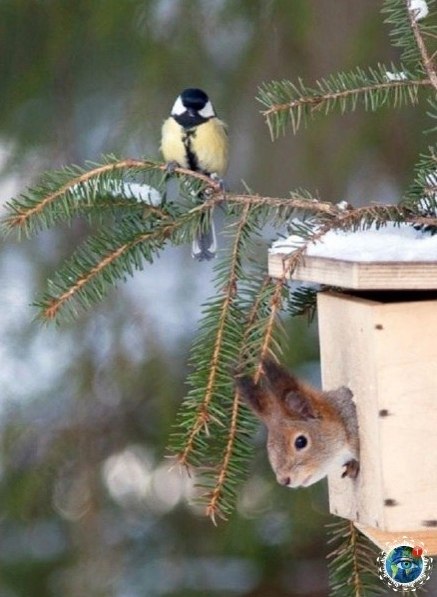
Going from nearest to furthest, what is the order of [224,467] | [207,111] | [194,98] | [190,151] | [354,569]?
[224,467], [354,569], [194,98], [207,111], [190,151]

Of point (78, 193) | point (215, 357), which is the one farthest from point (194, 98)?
point (215, 357)

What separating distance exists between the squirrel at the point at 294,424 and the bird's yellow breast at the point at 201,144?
3.15ft

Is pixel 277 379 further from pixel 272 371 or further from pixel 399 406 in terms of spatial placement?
pixel 399 406

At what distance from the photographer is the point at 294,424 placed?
1349 mm

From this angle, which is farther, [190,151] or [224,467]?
[190,151]

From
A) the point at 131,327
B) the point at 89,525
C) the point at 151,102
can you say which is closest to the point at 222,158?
the point at 151,102

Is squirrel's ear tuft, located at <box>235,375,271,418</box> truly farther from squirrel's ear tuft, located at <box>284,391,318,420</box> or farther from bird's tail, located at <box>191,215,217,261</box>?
bird's tail, located at <box>191,215,217,261</box>

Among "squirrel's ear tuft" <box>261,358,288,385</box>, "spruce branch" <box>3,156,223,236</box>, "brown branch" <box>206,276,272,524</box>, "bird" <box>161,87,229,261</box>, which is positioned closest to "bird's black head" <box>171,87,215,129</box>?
"bird" <box>161,87,229,261</box>

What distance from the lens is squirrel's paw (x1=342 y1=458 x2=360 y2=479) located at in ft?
4.62

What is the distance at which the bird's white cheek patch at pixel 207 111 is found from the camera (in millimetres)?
2229

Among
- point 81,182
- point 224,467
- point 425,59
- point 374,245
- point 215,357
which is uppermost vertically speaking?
point 425,59

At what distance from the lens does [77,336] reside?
2.24 m

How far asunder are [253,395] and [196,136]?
3.49ft

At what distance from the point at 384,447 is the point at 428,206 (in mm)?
277
